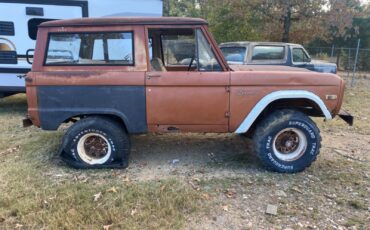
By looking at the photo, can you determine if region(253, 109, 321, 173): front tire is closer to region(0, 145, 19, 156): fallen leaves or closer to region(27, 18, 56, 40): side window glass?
region(0, 145, 19, 156): fallen leaves

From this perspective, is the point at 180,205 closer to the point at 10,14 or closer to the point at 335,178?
the point at 335,178

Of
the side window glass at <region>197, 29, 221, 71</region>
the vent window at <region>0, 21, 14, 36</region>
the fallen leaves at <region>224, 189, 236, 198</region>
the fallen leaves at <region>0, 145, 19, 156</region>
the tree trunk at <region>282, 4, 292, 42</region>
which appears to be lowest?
the fallen leaves at <region>224, 189, 236, 198</region>

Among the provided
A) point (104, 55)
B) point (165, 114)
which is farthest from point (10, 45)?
point (165, 114)

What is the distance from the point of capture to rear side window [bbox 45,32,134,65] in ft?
13.5

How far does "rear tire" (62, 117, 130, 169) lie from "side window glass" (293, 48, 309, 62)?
20.8 feet

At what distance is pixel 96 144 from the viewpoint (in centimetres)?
441

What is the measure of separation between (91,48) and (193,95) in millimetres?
1396

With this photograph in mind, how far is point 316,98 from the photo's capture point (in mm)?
4098

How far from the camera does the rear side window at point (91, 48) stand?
412 cm

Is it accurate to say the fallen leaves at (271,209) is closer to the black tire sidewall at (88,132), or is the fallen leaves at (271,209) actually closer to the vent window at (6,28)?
the black tire sidewall at (88,132)

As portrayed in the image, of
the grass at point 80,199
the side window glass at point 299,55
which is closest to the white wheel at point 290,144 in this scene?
the grass at point 80,199

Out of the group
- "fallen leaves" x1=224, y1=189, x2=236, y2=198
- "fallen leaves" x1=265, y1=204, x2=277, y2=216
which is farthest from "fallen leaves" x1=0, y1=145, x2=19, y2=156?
"fallen leaves" x1=265, y1=204, x2=277, y2=216

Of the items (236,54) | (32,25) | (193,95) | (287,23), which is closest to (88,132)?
(193,95)

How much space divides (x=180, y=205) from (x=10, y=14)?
19.4ft
